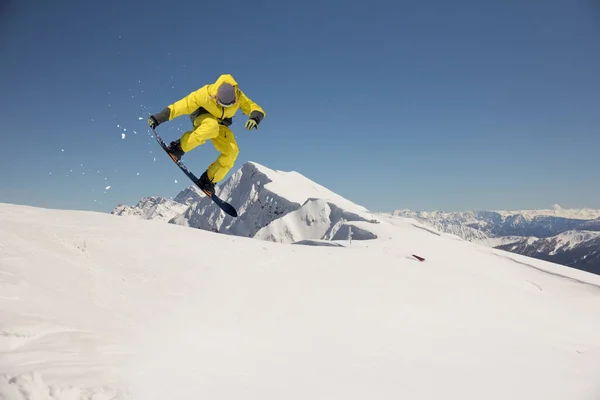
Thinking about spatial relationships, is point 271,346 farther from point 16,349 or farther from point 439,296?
point 439,296

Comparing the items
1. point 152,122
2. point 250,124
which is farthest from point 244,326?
point 152,122

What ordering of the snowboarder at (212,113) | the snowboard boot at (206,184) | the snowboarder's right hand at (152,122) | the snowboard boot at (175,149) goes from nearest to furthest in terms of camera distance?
1. the snowboarder at (212,113)
2. the snowboarder's right hand at (152,122)
3. the snowboard boot at (175,149)
4. the snowboard boot at (206,184)

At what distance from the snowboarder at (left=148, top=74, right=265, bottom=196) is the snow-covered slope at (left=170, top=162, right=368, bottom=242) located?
192 feet

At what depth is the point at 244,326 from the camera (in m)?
5.25

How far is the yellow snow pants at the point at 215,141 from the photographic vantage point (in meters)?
8.86

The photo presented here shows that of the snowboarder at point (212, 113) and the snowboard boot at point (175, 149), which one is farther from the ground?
the snowboarder at point (212, 113)

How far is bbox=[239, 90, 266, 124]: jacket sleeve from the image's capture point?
9.09m

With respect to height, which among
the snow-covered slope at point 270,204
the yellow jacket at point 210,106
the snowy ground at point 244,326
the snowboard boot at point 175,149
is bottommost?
the snowy ground at point 244,326

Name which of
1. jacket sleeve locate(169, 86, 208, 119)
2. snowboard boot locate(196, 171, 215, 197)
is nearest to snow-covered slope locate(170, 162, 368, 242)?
snowboard boot locate(196, 171, 215, 197)

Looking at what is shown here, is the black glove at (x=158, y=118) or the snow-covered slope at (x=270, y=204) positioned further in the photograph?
the snow-covered slope at (x=270, y=204)

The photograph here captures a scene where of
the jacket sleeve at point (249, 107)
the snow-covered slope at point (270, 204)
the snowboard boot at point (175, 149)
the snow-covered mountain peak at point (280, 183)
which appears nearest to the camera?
the jacket sleeve at point (249, 107)

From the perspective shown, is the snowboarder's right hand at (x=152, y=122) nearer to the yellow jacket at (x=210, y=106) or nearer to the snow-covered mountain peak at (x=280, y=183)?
the yellow jacket at (x=210, y=106)

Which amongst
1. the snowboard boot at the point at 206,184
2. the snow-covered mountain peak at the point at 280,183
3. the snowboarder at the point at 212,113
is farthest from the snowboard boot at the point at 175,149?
the snow-covered mountain peak at the point at 280,183

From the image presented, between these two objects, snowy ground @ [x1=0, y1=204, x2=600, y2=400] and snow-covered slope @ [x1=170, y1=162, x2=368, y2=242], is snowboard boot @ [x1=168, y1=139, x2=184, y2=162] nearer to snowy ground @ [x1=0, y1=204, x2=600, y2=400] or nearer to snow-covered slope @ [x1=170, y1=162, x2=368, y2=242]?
snowy ground @ [x1=0, y1=204, x2=600, y2=400]
